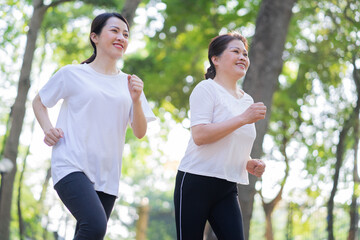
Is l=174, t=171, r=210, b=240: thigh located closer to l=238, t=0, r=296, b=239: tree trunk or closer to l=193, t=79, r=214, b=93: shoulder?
l=193, t=79, r=214, b=93: shoulder

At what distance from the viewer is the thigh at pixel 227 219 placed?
144 inches

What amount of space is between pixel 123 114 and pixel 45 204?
19.7 m

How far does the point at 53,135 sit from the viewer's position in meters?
3.46

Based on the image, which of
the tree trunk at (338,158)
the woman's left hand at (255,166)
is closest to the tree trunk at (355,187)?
the tree trunk at (338,158)

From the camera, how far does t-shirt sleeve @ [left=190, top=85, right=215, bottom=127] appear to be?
12.1 feet

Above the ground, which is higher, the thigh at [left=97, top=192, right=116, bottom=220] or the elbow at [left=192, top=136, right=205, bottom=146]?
the elbow at [left=192, top=136, right=205, bottom=146]

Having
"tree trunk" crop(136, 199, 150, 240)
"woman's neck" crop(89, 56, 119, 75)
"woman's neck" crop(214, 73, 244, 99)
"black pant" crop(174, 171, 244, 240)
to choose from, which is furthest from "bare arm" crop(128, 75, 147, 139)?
"tree trunk" crop(136, 199, 150, 240)

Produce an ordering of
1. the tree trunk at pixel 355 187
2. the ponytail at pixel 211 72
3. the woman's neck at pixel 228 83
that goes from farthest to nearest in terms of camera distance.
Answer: the tree trunk at pixel 355 187 < the ponytail at pixel 211 72 < the woman's neck at pixel 228 83

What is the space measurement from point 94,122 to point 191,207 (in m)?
0.85

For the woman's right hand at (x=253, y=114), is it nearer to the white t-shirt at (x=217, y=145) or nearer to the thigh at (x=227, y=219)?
the white t-shirt at (x=217, y=145)

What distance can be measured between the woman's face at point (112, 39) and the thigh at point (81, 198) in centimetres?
89

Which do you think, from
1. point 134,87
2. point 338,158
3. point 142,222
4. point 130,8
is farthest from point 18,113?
point 142,222

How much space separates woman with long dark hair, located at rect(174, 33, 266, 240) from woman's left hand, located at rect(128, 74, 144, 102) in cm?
41

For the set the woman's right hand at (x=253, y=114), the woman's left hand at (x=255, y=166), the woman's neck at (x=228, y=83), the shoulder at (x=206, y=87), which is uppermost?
the woman's neck at (x=228, y=83)
